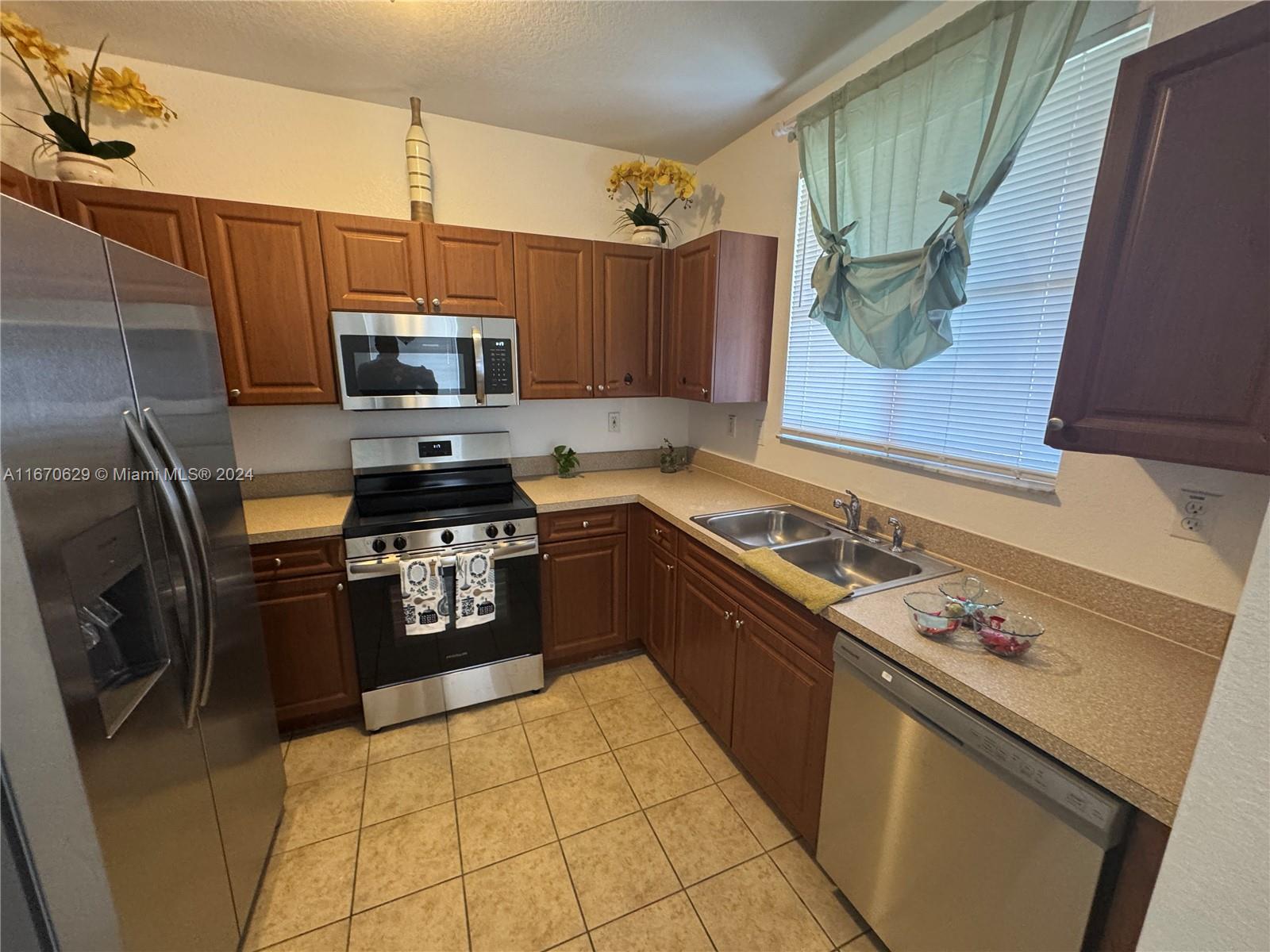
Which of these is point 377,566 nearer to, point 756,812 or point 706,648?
point 706,648

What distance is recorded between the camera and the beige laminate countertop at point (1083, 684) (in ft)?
2.68

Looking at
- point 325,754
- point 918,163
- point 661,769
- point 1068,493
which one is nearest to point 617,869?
point 661,769

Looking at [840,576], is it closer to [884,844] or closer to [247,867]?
[884,844]

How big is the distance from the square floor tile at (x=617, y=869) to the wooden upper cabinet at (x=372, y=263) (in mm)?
2205

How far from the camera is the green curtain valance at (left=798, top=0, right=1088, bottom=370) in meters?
1.28

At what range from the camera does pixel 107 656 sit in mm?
882

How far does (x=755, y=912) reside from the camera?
1.45 meters

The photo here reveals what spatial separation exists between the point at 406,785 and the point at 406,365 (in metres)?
1.70

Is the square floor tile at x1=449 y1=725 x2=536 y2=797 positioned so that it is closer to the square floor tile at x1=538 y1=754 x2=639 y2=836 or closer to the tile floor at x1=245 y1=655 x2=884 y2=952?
the tile floor at x1=245 y1=655 x2=884 y2=952

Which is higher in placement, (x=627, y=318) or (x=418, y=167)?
(x=418, y=167)

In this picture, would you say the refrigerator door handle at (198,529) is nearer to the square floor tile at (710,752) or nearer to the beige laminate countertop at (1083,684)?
the beige laminate countertop at (1083,684)

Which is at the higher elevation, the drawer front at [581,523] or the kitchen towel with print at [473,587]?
the drawer front at [581,523]

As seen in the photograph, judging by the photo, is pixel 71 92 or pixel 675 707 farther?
pixel 675 707

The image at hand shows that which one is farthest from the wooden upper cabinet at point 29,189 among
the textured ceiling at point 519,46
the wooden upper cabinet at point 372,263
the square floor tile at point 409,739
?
the square floor tile at point 409,739
